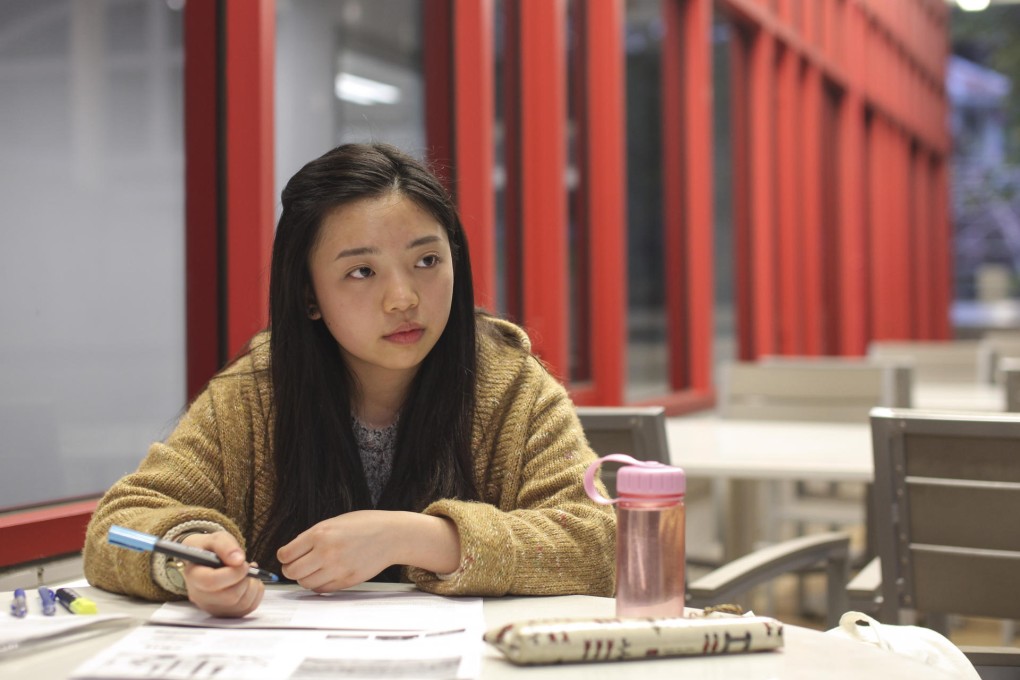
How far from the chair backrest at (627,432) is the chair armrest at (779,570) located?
232 millimetres

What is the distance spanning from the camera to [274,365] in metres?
1.56

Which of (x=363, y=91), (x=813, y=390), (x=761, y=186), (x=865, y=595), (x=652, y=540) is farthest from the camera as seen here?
(x=761, y=186)

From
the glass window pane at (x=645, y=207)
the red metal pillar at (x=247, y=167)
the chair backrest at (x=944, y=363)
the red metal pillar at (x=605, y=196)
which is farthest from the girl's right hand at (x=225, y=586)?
the chair backrest at (x=944, y=363)

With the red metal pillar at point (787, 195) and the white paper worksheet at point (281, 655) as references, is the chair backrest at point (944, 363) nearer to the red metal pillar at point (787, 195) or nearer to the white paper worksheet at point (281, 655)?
the red metal pillar at point (787, 195)

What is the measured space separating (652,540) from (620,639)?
0.13 meters

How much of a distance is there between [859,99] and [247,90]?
7554mm

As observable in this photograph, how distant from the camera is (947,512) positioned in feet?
6.38

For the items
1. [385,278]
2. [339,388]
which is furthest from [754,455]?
[385,278]

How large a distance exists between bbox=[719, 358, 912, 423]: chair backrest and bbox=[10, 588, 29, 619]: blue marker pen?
9.35ft

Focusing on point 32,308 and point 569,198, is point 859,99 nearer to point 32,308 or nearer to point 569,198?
point 569,198

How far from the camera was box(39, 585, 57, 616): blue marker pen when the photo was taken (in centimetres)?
121

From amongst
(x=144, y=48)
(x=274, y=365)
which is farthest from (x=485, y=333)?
(x=144, y=48)

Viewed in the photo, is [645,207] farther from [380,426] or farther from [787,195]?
[380,426]

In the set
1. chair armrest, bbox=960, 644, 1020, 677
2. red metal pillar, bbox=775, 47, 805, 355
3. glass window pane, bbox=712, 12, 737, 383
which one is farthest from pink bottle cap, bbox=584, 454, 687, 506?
red metal pillar, bbox=775, 47, 805, 355
